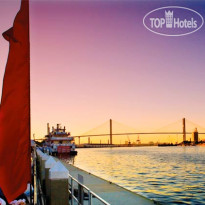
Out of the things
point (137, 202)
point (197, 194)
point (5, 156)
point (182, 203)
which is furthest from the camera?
point (197, 194)

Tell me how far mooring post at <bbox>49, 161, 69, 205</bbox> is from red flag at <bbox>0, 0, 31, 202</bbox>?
148 inches

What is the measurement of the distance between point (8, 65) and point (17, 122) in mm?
484

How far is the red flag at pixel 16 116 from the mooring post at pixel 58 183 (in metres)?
3.76

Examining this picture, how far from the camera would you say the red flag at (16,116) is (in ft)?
8.16

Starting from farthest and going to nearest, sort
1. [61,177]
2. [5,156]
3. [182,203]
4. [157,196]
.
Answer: [157,196] → [182,203] → [61,177] → [5,156]

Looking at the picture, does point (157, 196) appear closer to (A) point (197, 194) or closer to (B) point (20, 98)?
(A) point (197, 194)

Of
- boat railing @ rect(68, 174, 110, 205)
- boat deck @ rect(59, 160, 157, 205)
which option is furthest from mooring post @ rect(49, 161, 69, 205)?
boat deck @ rect(59, 160, 157, 205)

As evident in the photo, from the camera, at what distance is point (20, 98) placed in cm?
252

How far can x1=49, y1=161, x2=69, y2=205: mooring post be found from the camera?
630cm

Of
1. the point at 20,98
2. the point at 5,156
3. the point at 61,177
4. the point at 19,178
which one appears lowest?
the point at 61,177

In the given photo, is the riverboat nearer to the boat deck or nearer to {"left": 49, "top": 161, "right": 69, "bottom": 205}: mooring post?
the boat deck

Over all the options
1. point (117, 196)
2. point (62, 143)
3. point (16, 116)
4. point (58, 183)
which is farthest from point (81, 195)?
point (62, 143)

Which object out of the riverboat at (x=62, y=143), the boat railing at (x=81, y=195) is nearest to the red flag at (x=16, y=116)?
the boat railing at (x=81, y=195)

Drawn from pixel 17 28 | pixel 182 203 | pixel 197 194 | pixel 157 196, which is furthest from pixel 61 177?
pixel 197 194
